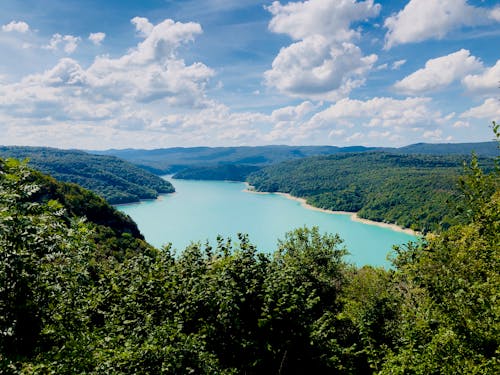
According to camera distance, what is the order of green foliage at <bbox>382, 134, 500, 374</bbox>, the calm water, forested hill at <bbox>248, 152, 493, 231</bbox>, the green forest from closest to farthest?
1. the green forest
2. green foliage at <bbox>382, 134, 500, 374</bbox>
3. the calm water
4. forested hill at <bbox>248, 152, 493, 231</bbox>

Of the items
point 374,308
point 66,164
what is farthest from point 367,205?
point 66,164

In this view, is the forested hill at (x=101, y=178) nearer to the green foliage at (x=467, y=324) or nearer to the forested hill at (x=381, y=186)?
the forested hill at (x=381, y=186)

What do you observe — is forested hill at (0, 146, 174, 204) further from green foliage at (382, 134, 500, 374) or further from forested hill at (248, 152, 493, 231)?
green foliage at (382, 134, 500, 374)

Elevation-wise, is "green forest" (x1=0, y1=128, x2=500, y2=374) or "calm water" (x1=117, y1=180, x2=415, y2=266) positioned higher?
"green forest" (x1=0, y1=128, x2=500, y2=374)

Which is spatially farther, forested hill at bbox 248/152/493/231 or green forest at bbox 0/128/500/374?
forested hill at bbox 248/152/493/231

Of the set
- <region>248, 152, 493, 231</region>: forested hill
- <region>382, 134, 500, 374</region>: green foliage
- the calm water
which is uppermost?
<region>382, 134, 500, 374</region>: green foliage

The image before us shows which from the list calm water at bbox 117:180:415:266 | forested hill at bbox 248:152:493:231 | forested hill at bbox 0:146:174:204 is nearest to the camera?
calm water at bbox 117:180:415:266

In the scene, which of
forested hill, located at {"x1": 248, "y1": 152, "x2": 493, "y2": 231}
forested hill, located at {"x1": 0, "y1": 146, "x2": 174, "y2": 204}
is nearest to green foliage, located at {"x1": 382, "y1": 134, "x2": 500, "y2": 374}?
forested hill, located at {"x1": 248, "y1": 152, "x2": 493, "y2": 231}
